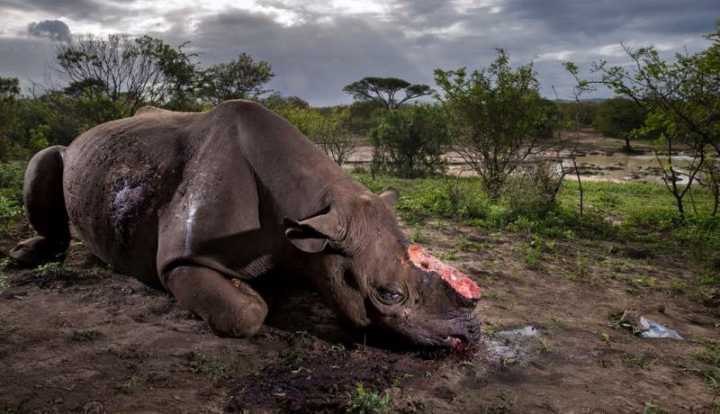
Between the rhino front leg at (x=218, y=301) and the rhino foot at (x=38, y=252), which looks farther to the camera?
the rhino foot at (x=38, y=252)

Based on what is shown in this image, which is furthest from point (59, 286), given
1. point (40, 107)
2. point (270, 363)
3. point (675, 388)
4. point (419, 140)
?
point (40, 107)

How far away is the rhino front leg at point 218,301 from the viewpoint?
3.89m

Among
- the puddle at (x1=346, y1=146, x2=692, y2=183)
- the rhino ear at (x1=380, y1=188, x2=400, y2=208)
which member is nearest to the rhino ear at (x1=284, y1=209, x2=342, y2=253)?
the rhino ear at (x1=380, y1=188, x2=400, y2=208)

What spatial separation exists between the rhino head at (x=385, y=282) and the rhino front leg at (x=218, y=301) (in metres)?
0.58

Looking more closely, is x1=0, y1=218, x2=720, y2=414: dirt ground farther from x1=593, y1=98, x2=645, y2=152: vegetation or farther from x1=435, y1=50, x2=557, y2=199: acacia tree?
x1=593, y1=98, x2=645, y2=152: vegetation

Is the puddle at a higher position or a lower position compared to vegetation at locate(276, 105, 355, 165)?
lower

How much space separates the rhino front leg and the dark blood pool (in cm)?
124

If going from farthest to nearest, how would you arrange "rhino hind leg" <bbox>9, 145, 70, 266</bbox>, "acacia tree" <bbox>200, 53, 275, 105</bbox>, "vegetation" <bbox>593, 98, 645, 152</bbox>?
"vegetation" <bbox>593, 98, 645, 152</bbox> → "acacia tree" <bbox>200, 53, 275, 105</bbox> → "rhino hind leg" <bbox>9, 145, 70, 266</bbox>

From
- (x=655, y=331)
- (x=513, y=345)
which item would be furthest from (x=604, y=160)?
(x=513, y=345)

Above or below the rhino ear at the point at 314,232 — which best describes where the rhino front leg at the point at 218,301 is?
below

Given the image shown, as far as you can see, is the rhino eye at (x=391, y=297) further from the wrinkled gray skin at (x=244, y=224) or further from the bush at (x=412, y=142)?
the bush at (x=412, y=142)

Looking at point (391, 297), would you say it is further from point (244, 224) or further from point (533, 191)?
point (533, 191)

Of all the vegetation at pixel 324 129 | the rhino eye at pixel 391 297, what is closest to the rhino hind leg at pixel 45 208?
the rhino eye at pixel 391 297

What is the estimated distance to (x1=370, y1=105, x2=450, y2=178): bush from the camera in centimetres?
2103
